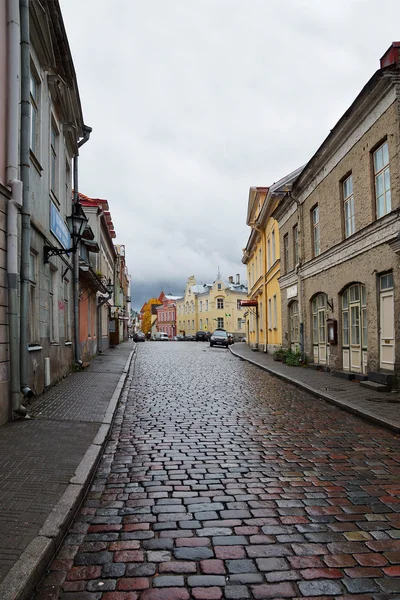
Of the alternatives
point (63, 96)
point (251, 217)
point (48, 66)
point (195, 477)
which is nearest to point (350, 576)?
point (195, 477)

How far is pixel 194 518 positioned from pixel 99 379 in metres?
9.71

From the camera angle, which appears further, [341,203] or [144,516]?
[341,203]

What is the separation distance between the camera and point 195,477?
16.6 ft

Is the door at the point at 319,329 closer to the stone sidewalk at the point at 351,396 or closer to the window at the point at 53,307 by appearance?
the stone sidewalk at the point at 351,396

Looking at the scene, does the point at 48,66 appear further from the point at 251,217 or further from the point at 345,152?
the point at 251,217

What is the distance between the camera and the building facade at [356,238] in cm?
1088

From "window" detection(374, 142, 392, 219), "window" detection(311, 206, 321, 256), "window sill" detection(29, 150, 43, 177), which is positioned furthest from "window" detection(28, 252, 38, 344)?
"window" detection(311, 206, 321, 256)

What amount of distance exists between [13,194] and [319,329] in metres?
12.1

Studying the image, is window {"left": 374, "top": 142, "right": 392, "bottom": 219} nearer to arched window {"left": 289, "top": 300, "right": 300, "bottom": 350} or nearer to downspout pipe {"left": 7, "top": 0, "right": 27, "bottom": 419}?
downspout pipe {"left": 7, "top": 0, "right": 27, "bottom": 419}

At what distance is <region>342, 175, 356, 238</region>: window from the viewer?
13.8 m

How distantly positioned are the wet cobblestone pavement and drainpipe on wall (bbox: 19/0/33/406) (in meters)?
1.75

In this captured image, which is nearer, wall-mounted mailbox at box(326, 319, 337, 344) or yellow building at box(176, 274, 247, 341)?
wall-mounted mailbox at box(326, 319, 337, 344)

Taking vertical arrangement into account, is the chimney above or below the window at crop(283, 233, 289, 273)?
above

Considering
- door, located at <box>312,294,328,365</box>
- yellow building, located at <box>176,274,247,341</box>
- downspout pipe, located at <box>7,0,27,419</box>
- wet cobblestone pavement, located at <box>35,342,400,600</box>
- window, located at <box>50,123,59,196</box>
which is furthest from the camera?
yellow building, located at <box>176,274,247,341</box>
